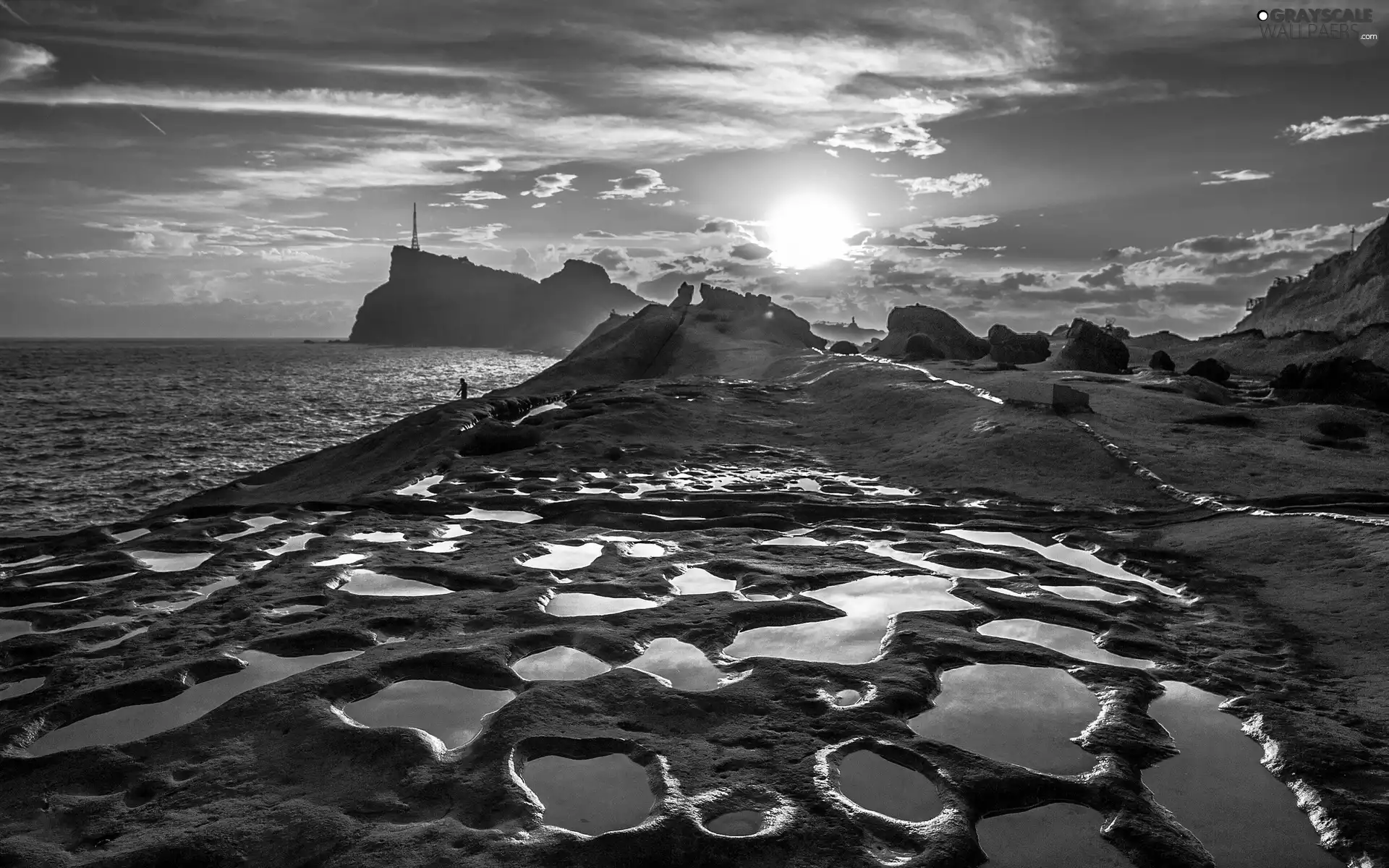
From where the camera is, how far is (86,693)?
13.3ft

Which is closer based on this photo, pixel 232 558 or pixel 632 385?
pixel 232 558

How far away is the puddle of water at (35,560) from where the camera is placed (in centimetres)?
689

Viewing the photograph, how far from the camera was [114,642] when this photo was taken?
4820 millimetres

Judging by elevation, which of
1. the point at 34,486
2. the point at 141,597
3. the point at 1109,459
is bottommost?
the point at 34,486

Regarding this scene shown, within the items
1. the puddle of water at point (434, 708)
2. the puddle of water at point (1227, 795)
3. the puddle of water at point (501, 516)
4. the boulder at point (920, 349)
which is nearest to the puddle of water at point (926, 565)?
the puddle of water at point (1227, 795)

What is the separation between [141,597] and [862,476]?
22.8 feet

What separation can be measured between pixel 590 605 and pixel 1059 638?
281 cm

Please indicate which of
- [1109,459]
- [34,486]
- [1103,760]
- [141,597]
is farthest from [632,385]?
[1103,760]

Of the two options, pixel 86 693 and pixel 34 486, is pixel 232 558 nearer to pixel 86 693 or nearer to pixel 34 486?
pixel 86 693

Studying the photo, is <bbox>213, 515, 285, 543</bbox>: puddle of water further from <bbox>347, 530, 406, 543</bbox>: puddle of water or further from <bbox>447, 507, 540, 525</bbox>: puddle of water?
<bbox>447, 507, 540, 525</bbox>: puddle of water

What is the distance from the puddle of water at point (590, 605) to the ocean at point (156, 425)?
317 inches

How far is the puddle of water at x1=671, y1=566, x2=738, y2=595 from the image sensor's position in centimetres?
561

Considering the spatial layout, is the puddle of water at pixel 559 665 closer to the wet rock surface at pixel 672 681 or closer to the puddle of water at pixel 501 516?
the wet rock surface at pixel 672 681

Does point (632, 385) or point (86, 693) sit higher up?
point (632, 385)
